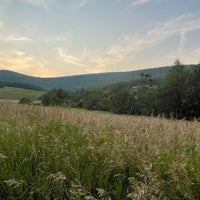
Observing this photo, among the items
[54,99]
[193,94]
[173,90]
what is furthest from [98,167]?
[173,90]

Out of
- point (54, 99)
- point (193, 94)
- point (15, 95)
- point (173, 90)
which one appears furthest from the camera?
point (15, 95)

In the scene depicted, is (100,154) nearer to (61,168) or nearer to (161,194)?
(61,168)

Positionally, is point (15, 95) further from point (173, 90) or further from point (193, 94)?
point (193, 94)

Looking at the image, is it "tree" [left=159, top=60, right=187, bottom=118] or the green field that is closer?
"tree" [left=159, top=60, right=187, bottom=118]

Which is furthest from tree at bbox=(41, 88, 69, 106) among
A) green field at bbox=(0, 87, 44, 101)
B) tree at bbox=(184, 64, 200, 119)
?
green field at bbox=(0, 87, 44, 101)

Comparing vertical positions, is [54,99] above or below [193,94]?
above

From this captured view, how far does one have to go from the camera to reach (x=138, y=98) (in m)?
86.0

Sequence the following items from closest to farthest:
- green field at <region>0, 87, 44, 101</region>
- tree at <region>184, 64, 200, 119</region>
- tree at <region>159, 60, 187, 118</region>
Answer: tree at <region>184, 64, 200, 119</region> < tree at <region>159, 60, 187, 118</region> < green field at <region>0, 87, 44, 101</region>

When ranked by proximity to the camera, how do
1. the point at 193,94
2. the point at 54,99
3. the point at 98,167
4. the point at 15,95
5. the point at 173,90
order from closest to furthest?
1. the point at 98,167
2. the point at 54,99
3. the point at 193,94
4. the point at 173,90
5. the point at 15,95

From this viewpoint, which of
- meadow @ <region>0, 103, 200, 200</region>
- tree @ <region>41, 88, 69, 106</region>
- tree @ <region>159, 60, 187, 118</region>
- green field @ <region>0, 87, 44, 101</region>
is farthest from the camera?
green field @ <region>0, 87, 44, 101</region>

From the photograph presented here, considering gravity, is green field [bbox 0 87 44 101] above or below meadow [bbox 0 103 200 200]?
below

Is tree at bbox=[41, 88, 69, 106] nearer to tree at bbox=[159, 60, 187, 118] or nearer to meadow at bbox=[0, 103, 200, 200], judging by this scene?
meadow at bbox=[0, 103, 200, 200]

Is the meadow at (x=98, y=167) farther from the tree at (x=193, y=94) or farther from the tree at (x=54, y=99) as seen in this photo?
the tree at (x=193, y=94)

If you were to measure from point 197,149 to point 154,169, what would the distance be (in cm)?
107
